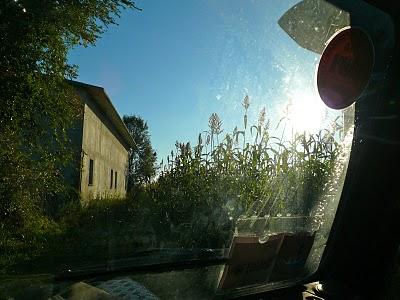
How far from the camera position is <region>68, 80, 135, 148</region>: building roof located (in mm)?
1888

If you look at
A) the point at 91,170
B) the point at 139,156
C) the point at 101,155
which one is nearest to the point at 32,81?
the point at 91,170

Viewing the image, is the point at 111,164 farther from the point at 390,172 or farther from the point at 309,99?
the point at 390,172

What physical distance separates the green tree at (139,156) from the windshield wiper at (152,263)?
0.34 meters

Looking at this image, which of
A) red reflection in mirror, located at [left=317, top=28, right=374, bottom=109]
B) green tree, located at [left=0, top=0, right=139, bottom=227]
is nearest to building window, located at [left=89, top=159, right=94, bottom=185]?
red reflection in mirror, located at [left=317, top=28, right=374, bottom=109]

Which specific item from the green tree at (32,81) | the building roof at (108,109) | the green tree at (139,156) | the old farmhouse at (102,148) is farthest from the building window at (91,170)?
the green tree at (32,81)

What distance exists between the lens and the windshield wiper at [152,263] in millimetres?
1857

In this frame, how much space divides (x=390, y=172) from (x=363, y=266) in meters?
0.44

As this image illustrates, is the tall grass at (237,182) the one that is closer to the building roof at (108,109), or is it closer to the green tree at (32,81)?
the building roof at (108,109)

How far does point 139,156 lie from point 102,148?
0.34m

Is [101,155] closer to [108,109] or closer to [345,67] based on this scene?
[108,109]

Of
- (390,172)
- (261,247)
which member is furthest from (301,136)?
(261,247)

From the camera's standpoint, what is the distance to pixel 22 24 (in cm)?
669

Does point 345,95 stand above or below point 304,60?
below

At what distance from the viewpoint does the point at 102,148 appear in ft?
7.82
